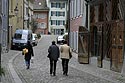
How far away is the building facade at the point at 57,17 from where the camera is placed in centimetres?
12556

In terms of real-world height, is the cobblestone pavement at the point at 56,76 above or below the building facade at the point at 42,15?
below

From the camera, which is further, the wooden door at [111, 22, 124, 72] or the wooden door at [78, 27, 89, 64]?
the wooden door at [78, 27, 89, 64]

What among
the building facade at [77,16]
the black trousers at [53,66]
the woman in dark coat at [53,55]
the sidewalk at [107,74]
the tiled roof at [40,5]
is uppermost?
the tiled roof at [40,5]

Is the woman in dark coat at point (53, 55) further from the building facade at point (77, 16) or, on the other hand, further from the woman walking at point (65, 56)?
the building facade at point (77, 16)

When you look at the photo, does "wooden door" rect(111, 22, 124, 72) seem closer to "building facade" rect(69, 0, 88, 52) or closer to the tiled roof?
"building facade" rect(69, 0, 88, 52)

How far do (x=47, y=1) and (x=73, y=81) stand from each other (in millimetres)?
114758

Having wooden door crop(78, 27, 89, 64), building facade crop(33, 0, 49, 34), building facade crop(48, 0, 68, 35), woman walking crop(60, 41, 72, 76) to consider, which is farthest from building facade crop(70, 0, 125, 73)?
building facade crop(33, 0, 49, 34)

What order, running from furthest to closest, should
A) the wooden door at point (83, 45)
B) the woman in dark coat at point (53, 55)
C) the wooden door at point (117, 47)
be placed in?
the wooden door at point (83, 45) < the wooden door at point (117, 47) < the woman in dark coat at point (53, 55)

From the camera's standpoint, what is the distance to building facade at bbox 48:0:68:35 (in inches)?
4943

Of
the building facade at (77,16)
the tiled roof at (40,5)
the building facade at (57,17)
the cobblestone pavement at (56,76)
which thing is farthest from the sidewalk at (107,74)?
the tiled roof at (40,5)

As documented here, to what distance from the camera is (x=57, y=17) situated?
4980 inches

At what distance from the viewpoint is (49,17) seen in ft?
420

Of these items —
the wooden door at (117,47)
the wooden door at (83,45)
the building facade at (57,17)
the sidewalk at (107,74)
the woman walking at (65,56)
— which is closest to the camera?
the sidewalk at (107,74)

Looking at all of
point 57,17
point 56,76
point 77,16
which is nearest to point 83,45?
point 56,76
